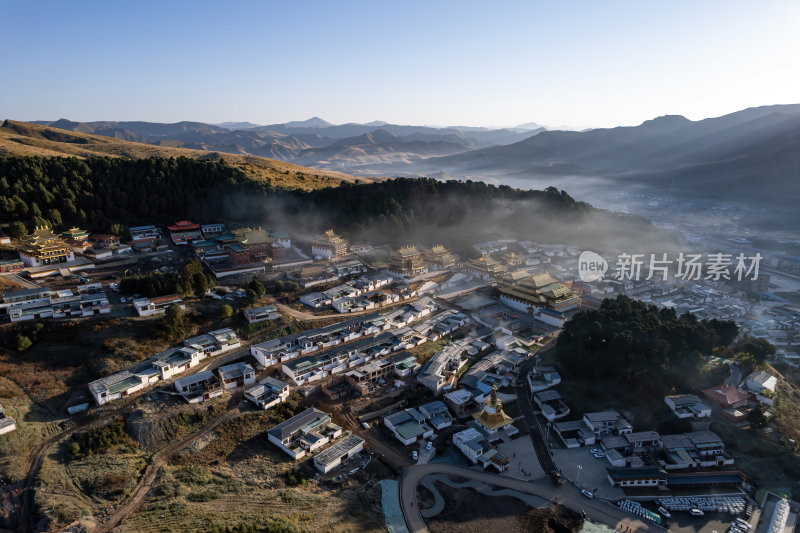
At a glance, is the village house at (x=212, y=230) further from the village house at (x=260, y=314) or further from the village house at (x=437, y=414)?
the village house at (x=437, y=414)

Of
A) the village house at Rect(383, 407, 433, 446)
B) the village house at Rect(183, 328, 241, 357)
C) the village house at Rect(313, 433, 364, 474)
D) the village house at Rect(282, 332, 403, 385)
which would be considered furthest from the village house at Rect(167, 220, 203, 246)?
the village house at Rect(383, 407, 433, 446)

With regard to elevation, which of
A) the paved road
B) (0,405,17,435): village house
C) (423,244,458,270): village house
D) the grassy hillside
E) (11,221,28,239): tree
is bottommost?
the paved road

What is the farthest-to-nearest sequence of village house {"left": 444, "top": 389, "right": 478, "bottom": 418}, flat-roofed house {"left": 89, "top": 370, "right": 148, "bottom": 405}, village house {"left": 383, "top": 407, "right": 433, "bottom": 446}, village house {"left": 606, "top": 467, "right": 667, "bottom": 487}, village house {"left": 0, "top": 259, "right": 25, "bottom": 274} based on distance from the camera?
1. village house {"left": 0, "top": 259, "right": 25, "bottom": 274}
2. village house {"left": 444, "top": 389, "right": 478, "bottom": 418}
3. village house {"left": 383, "top": 407, "right": 433, "bottom": 446}
4. flat-roofed house {"left": 89, "top": 370, "right": 148, "bottom": 405}
5. village house {"left": 606, "top": 467, "right": 667, "bottom": 487}

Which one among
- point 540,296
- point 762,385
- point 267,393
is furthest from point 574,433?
point 267,393

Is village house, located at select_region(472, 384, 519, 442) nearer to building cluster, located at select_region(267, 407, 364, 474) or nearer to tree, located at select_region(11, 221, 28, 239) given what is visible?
building cluster, located at select_region(267, 407, 364, 474)

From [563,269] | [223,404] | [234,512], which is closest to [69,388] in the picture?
[223,404]

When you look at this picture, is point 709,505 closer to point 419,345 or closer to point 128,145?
point 419,345

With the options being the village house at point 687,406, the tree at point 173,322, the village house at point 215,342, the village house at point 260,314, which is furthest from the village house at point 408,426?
the tree at point 173,322

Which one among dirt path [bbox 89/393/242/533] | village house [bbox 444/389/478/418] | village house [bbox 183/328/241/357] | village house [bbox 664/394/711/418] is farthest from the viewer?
village house [bbox 183/328/241/357]
